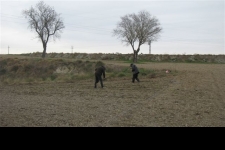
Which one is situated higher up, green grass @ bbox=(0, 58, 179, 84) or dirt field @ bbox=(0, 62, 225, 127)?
green grass @ bbox=(0, 58, 179, 84)

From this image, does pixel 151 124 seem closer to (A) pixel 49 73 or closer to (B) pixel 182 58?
(A) pixel 49 73

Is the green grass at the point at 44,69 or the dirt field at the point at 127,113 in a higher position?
the green grass at the point at 44,69

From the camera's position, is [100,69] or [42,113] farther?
[100,69]

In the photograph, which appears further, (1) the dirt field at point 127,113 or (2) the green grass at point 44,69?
(2) the green grass at point 44,69

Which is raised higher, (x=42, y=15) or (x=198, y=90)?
(x=42, y=15)

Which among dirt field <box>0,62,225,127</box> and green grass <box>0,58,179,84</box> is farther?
green grass <box>0,58,179,84</box>

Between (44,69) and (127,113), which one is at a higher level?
(44,69)

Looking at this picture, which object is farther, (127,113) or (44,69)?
(44,69)

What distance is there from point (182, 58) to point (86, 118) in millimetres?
51652

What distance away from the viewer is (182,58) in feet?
192
